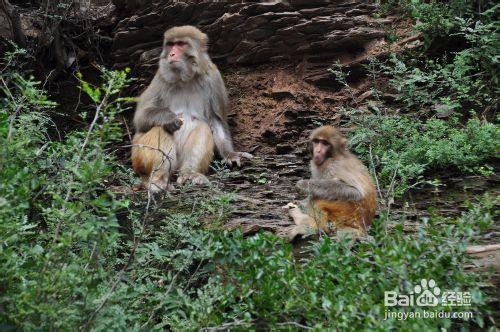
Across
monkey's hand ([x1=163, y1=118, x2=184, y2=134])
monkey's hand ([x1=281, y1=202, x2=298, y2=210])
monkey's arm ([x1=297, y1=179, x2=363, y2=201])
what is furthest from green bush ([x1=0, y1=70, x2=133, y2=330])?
monkey's hand ([x1=163, y1=118, x2=184, y2=134])

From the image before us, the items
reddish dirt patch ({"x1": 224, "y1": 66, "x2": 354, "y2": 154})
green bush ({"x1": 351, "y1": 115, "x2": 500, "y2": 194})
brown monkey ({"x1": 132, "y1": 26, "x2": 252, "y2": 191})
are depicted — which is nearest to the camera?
green bush ({"x1": 351, "y1": 115, "x2": 500, "y2": 194})

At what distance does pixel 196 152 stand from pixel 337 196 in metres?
2.66

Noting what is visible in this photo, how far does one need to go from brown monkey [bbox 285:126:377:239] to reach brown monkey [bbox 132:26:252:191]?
194cm

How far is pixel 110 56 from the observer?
1170 centimetres

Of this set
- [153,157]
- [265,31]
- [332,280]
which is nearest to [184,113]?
[153,157]

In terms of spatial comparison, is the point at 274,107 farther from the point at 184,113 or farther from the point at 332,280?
the point at 332,280

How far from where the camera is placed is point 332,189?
703cm

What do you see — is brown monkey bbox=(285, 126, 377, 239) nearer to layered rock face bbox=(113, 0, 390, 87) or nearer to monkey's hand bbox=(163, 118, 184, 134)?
monkey's hand bbox=(163, 118, 184, 134)

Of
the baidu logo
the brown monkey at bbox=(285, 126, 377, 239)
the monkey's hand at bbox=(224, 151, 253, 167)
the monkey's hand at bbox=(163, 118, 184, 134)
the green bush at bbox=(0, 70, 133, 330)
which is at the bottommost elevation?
the monkey's hand at bbox=(224, 151, 253, 167)

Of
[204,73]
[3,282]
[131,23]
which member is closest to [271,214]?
[204,73]

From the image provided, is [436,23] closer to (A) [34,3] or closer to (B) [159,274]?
(B) [159,274]

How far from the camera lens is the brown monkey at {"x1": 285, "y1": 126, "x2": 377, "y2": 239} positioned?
687 cm

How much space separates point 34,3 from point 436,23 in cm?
721

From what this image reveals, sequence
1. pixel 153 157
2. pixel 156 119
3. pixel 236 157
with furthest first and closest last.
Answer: pixel 236 157
pixel 156 119
pixel 153 157
